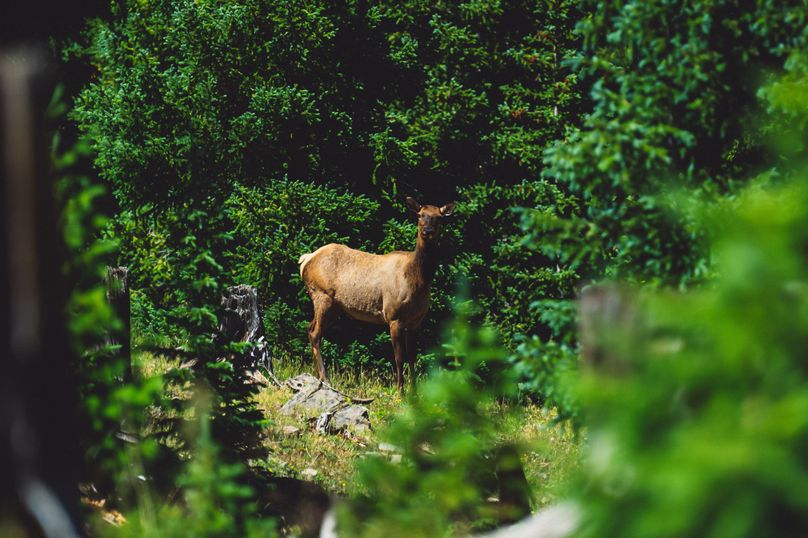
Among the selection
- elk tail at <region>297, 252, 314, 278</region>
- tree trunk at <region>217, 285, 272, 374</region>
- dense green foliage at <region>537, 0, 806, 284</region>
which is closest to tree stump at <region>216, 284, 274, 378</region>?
tree trunk at <region>217, 285, 272, 374</region>

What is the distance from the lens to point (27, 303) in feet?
8.38

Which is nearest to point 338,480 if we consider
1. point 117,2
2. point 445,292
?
point 445,292

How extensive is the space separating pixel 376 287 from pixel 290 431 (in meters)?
4.02

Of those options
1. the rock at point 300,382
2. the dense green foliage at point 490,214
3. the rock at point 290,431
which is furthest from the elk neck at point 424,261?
the rock at point 290,431

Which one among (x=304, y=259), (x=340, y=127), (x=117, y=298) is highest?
(x=117, y=298)

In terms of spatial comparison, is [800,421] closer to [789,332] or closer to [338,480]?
[789,332]

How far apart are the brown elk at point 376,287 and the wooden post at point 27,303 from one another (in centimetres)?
999

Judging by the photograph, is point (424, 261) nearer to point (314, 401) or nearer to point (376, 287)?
point (376, 287)

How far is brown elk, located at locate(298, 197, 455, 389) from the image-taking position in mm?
12844

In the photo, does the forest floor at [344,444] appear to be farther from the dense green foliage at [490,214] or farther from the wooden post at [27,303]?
the wooden post at [27,303]

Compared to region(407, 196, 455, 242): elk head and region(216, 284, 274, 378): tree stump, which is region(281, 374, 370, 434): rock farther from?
region(407, 196, 455, 242): elk head

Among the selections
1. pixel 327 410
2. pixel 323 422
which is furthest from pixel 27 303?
pixel 327 410

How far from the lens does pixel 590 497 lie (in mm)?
2449

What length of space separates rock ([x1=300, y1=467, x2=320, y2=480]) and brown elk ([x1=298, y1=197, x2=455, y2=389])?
4285mm
